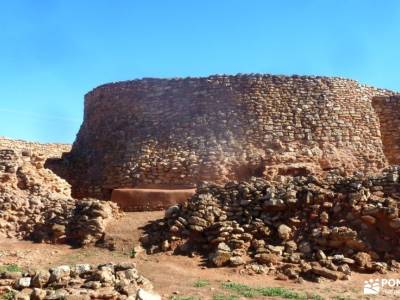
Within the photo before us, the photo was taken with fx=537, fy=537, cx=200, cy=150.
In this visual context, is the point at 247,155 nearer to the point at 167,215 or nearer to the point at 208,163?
the point at 208,163

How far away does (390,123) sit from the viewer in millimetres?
18812

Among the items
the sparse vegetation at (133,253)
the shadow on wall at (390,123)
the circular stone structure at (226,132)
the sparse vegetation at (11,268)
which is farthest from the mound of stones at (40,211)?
the shadow on wall at (390,123)

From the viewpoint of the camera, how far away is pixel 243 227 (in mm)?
11516

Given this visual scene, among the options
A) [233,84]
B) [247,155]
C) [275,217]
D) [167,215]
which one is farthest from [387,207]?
[233,84]

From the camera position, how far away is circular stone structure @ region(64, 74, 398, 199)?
16812mm

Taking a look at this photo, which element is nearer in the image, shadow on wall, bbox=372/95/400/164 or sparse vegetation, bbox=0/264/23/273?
sparse vegetation, bbox=0/264/23/273

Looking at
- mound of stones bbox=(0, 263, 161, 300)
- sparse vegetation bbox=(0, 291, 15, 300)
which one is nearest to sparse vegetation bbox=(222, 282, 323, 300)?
mound of stones bbox=(0, 263, 161, 300)

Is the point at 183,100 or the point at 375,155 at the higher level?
the point at 183,100

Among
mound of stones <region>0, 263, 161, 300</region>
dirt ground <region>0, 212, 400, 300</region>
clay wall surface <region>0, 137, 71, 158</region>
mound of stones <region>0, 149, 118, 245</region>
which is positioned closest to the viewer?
mound of stones <region>0, 263, 161, 300</region>

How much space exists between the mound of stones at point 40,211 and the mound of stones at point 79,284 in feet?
15.4

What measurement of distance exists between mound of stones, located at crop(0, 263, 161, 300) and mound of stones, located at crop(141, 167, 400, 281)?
10.3 feet

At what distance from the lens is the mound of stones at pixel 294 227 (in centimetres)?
1030

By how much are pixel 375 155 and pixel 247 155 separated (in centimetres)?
437

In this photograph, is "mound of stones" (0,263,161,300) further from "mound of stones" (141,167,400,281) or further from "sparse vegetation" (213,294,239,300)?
"mound of stones" (141,167,400,281)
